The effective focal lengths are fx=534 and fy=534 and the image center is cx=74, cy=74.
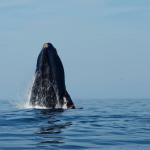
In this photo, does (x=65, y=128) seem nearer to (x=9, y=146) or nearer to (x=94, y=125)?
(x=94, y=125)

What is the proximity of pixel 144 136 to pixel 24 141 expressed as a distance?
333 centimetres

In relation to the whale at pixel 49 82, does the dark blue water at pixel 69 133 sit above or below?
below

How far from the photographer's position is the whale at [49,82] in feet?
75.3

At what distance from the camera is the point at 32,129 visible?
14930 millimetres

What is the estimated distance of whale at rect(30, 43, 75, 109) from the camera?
2294 cm

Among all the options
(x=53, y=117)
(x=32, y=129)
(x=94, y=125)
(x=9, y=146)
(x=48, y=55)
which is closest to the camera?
(x=9, y=146)

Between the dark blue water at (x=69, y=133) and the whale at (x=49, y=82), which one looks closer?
the dark blue water at (x=69, y=133)

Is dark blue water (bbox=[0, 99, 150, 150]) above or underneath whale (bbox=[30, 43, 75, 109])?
underneath

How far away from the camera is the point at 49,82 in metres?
23.1

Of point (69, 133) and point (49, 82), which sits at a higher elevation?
point (49, 82)

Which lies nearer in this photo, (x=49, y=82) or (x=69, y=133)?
(x=69, y=133)

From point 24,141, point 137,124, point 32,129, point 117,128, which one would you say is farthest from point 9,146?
point 137,124

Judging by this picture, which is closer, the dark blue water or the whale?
the dark blue water

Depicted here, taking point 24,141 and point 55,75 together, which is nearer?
point 24,141
